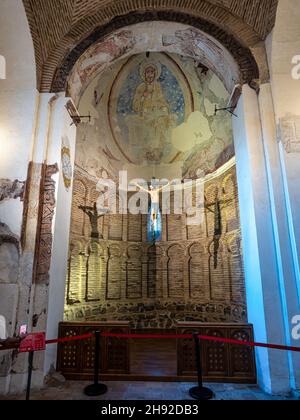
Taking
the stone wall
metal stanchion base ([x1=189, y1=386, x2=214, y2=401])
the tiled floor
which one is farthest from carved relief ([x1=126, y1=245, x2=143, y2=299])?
metal stanchion base ([x1=189, y1=386, x2=214, y2=401])

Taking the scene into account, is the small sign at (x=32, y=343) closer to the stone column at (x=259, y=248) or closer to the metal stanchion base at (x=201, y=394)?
the metal stanchion base at (x=201, y=394)

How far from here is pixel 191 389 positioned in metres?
4.38

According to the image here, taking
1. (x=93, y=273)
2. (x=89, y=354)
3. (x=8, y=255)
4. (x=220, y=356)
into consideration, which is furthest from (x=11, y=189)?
(x=220, y=356)

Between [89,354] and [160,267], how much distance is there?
208 inches

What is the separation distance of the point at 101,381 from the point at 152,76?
32.9 ft

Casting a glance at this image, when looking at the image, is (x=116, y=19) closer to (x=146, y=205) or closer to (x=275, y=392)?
(x=146, y=205)

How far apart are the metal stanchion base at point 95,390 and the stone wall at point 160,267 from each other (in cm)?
315

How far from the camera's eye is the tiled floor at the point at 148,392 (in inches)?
164

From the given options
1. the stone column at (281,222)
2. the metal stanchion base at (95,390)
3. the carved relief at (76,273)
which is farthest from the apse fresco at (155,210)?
the metal stanchion base at (95,390)

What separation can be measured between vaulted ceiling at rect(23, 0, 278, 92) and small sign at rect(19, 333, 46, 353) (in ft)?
16.5

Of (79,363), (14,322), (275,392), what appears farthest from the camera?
(79,363)

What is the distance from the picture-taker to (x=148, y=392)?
437cm

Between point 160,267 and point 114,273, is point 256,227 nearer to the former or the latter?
point 160,267
